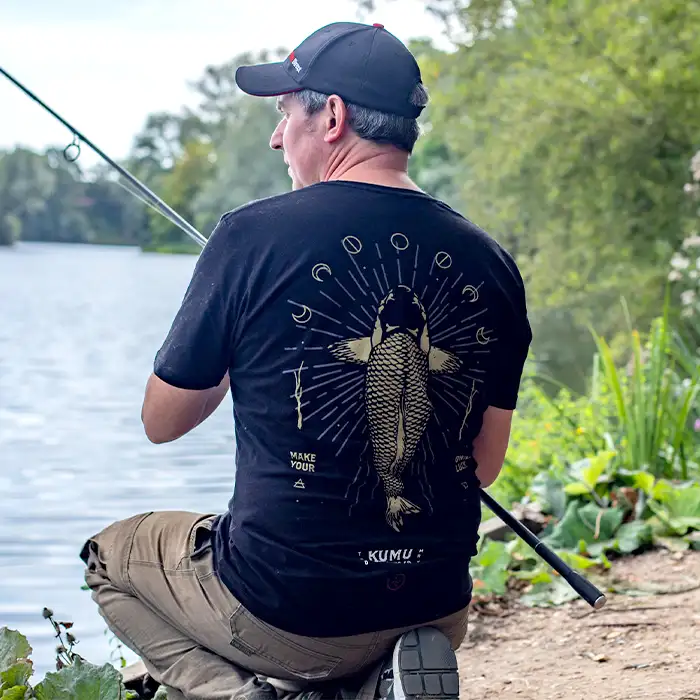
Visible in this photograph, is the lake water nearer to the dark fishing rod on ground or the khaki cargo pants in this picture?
the dark fishing rod on ground

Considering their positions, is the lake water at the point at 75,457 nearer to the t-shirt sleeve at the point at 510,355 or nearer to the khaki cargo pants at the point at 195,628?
the khaki cargo pants at the point at 195,628

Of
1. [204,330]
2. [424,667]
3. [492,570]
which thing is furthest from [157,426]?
[492,570]

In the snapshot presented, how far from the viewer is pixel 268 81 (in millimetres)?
1866

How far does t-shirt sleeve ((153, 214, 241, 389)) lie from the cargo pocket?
41 centimetres

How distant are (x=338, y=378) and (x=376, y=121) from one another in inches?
17.0

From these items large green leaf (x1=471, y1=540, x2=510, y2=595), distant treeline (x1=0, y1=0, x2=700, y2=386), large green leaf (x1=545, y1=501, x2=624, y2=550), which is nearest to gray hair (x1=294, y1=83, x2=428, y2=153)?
large green leaf (x1=471, y1=540, x2=510, y2=595)

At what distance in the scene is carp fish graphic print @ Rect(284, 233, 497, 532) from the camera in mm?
1693

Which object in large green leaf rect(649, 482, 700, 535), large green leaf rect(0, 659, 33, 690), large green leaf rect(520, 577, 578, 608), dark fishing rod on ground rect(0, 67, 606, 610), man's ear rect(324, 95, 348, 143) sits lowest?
large green leaf rect(520, 577, 578, 608)

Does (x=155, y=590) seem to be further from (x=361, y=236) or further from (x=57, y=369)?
(x=57, y=369)

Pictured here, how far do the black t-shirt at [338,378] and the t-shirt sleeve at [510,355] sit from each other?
0.24 feet

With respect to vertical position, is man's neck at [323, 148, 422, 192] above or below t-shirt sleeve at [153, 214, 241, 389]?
above

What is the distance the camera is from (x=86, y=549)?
6.82 ft

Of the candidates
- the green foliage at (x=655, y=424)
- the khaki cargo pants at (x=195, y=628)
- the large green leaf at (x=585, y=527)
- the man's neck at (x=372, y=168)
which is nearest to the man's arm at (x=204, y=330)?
the man's neck at (x=372, y=168)

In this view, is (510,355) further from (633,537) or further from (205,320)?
(633,537)
